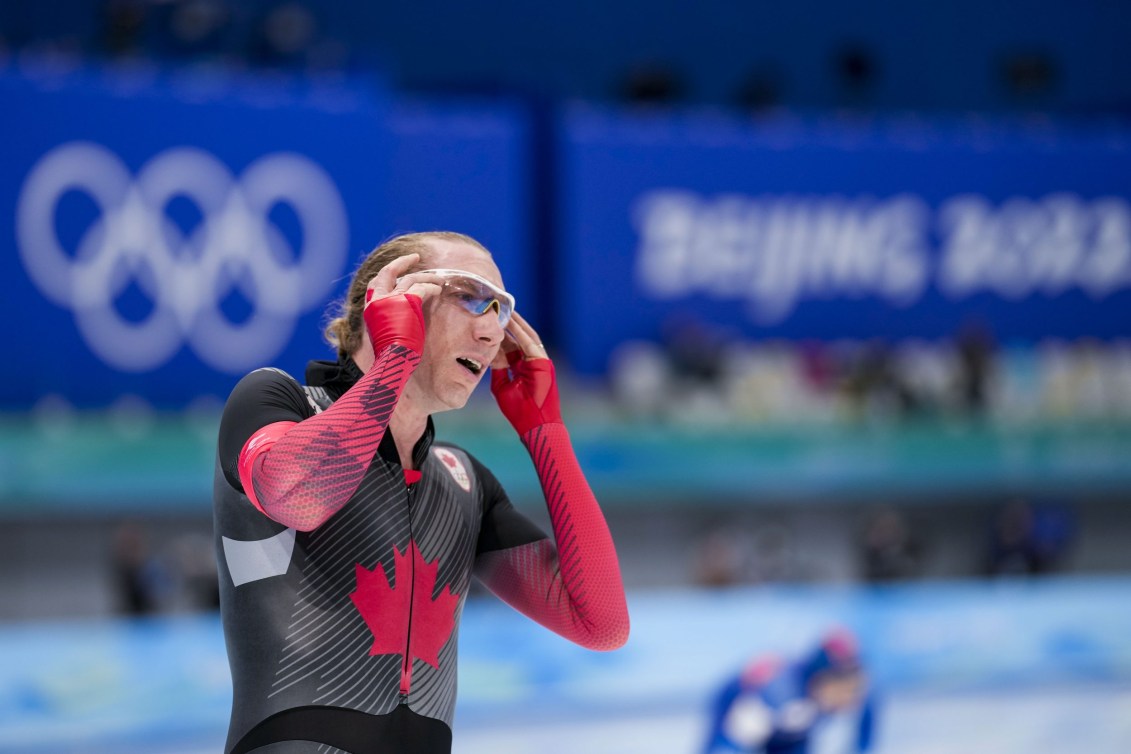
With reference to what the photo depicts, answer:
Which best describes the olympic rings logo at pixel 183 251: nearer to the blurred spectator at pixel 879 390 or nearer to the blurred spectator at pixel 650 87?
the blurred spectator at pixel 650 87

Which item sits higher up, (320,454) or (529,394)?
(529,394)

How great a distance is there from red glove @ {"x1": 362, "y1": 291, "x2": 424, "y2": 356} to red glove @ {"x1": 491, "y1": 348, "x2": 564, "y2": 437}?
1.04 feet

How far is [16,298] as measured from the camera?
33.1 ft

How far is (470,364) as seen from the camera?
5.88 feet

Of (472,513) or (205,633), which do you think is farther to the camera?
(205,633)

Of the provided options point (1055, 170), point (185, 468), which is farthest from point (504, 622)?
point (1055, 170)

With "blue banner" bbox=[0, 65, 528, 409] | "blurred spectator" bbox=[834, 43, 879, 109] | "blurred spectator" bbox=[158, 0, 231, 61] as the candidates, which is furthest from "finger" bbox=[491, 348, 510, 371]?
"blurred spectator" bbox=[834, 43, 879, 109]

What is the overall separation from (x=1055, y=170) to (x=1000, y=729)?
29.8ft

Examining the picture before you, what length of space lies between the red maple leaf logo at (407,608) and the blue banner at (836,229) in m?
11.1

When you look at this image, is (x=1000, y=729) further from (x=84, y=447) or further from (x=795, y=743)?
(x=84, y=447)

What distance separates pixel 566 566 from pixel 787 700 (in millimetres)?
3416

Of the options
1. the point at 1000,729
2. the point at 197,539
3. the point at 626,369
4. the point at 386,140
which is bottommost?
the point at 1000,729

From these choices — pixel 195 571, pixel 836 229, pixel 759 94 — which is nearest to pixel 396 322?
pixel 195 571

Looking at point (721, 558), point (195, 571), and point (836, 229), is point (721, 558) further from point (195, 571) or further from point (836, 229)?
point (836, 229)
